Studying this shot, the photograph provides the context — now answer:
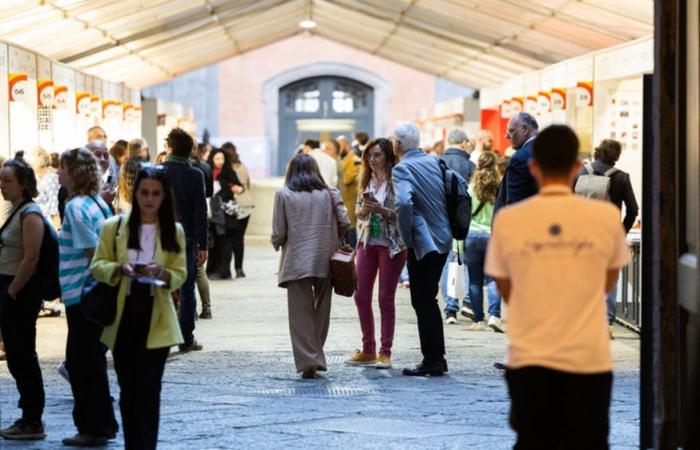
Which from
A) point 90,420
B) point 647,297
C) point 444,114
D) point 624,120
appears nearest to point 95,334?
point 90,420

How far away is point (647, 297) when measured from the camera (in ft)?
21.1

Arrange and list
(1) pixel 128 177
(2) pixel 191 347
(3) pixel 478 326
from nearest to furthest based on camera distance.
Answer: (1) pixel 128 177 → (2) pixel 191 347 → (3) pixel 478 326

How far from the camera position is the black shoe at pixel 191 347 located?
442 inches

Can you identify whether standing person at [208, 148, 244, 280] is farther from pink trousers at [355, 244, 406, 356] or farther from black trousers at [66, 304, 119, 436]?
black trousers at [66, 304, 119, 436]

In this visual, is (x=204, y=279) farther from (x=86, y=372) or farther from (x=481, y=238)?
(x=86, y=372)

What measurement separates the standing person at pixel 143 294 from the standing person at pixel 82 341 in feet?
2.55

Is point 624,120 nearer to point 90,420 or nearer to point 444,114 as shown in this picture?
point 90,420

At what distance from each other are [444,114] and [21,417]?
22915 mm

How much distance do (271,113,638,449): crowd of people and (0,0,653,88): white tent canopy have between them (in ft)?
8.51

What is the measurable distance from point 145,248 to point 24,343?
125cm

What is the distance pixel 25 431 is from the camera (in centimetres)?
747

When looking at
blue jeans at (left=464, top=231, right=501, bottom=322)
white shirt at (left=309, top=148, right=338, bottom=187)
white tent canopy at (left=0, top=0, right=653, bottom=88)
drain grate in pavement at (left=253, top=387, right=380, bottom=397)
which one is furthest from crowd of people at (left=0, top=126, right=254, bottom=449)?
white shirt at (left=309, top=148, right=338, bottom=187)

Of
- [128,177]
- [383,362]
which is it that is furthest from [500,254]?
[128,177]

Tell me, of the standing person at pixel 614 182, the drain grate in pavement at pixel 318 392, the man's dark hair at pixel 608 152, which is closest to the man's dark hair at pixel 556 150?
the drain grate in pavement at pixel 318 392
